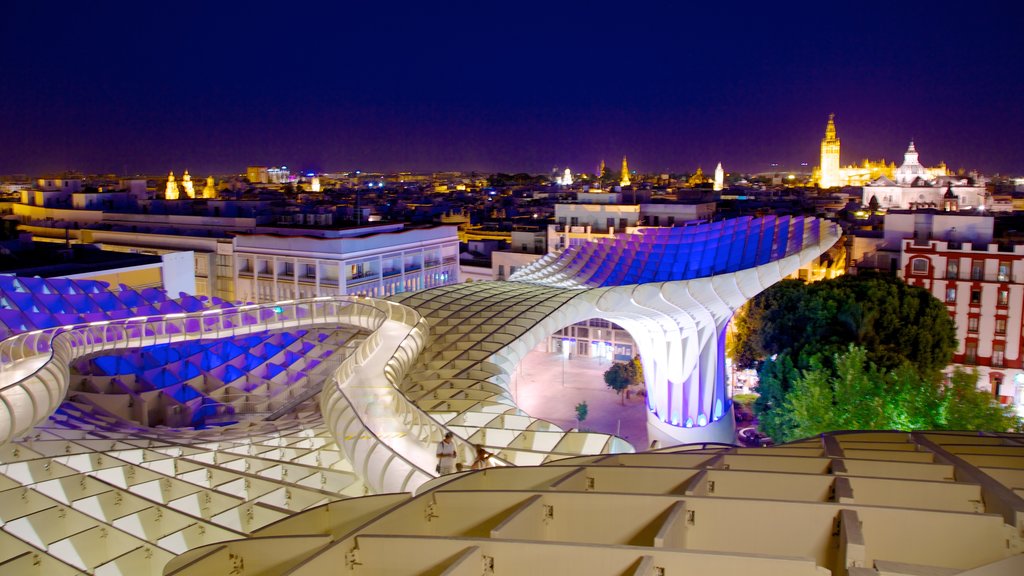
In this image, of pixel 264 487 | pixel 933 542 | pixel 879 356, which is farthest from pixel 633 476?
pixel 879 356

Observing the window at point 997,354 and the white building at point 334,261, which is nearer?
the window at point 997,354

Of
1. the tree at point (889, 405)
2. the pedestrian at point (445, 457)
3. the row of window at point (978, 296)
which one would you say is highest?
the pedestrian at point (445, 457)

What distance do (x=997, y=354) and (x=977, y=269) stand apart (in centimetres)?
429

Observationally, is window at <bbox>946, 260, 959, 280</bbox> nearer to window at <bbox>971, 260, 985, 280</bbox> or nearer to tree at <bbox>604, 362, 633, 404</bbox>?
window at <bbox>971, 260, 985, 280</bbox>

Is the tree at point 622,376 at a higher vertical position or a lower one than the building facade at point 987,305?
lower

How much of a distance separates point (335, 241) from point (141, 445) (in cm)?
2803

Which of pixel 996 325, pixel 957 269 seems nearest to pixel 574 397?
pixel 957 269

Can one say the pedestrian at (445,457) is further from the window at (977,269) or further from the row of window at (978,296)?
the window at (977,269)

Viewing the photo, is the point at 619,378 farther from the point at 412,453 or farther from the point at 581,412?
the point at 412,453

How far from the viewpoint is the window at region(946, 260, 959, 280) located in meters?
40.5

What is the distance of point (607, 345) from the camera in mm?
52062

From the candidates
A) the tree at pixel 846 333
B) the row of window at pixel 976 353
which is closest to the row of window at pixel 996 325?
the row of window at pixel 976 353

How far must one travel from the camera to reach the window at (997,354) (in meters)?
39.2

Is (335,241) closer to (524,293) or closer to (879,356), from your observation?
(524,293)
